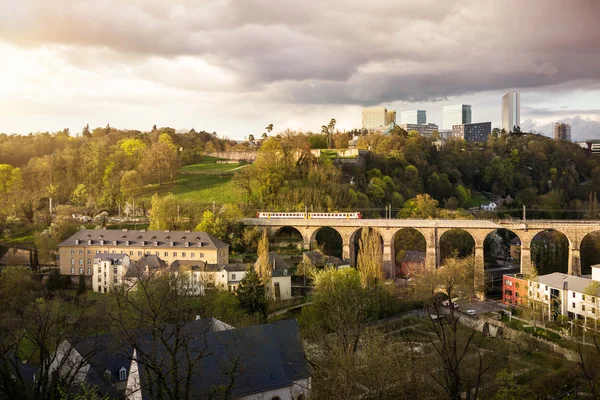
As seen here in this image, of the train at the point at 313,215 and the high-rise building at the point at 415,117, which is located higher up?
the high-rise building at the point at 415,117

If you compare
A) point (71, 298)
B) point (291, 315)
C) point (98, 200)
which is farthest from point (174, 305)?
point (98, 200)

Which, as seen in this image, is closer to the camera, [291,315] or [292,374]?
[292,374]

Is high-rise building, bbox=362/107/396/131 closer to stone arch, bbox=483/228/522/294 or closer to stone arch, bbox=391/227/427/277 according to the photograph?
stone arch, bbox=483/228/522/294

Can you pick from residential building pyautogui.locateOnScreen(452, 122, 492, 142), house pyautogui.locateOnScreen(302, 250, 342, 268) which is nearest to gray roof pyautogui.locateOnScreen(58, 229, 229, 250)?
house pyautogui.locateOnScreen(302, 250, 342, 268)

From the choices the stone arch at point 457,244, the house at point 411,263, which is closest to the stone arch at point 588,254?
the stone arch at point 457,244

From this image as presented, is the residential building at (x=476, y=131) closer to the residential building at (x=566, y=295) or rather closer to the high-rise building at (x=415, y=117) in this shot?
the high-rise building at (x=415, y=117)

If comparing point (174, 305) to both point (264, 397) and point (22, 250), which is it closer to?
point (264, 397)

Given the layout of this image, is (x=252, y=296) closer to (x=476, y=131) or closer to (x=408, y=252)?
(x=408, y=252)
